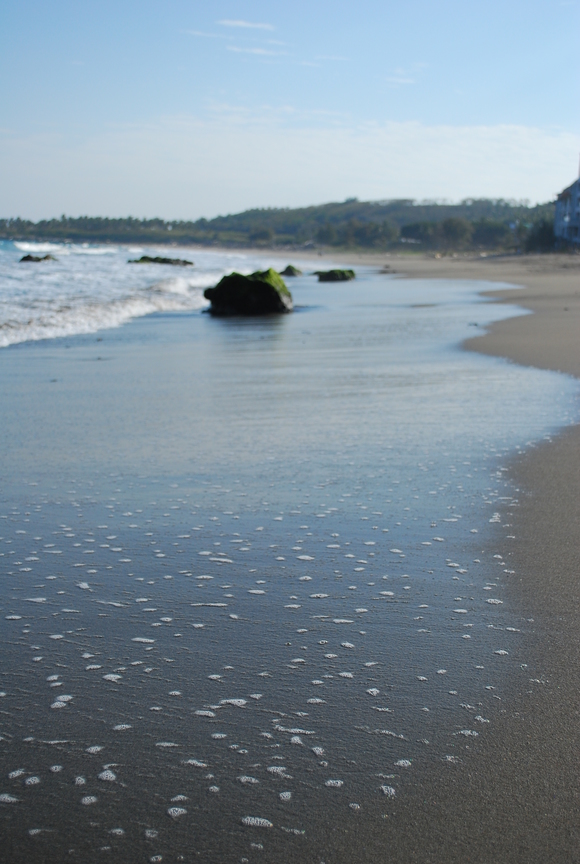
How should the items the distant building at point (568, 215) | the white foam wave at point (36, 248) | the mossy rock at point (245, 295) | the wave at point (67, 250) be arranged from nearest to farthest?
the mossy rock at point (245, 295), the distant building at point (568, 215), the wave at point (67, 250), the white foam wave at point (36, 248)

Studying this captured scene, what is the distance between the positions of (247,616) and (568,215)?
88545 mm

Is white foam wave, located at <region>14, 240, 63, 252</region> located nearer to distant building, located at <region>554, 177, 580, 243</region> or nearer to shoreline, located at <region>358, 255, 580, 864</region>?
distant building, located at <region>554, 177, 580, 243</region>

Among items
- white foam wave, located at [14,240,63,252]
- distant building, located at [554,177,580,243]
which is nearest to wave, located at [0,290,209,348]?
distant building, located at [554,177,580,243]

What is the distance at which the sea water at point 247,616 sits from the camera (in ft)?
7.65

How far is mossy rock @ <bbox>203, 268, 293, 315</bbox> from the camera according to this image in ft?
66.9

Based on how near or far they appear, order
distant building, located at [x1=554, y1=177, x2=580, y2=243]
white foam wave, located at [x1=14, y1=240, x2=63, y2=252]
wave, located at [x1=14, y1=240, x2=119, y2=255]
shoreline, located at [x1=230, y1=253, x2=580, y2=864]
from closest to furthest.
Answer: shoreline, located at [x1=230, y1=253, x2=580, y2=864] < distant building, located at [x1=554, y1=177, x2=580, y2=243] < wave, located at [x1=14, y1=240, x2=119, y2=255] < white foam wave, located at [x1=14, y1=240, x2=63, y2=252]

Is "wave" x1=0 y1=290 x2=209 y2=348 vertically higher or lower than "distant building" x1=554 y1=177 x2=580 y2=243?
lower

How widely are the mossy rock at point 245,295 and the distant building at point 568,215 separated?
66736 millimetres

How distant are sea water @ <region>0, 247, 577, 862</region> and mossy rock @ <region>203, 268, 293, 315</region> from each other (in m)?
12.6

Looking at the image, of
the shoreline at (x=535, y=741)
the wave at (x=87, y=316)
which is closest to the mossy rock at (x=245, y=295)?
the wave at (x=87, y=316)

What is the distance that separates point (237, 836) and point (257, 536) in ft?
7.63

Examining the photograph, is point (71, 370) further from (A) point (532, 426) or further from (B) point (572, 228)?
(B) point (572, 228)

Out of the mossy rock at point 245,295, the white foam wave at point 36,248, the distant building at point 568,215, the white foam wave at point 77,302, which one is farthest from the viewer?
the white foam wave at point 36,248

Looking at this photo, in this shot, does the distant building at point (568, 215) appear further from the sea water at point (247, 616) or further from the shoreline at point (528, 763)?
the shoreline at point (528, 763)
